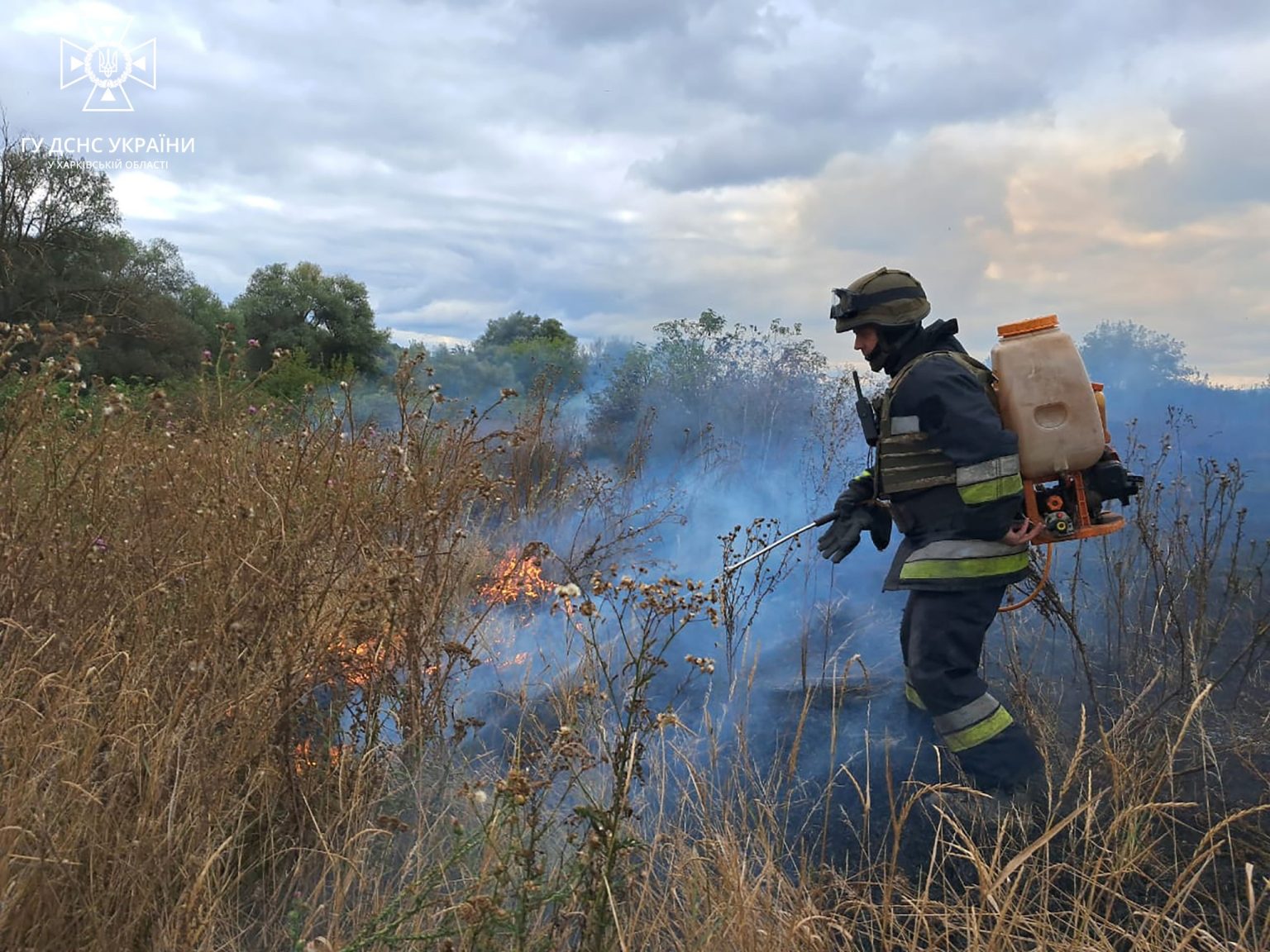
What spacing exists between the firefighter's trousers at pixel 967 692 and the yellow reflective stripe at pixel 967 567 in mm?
69

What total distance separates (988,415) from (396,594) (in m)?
2.05

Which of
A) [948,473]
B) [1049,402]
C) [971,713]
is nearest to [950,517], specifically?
[948,473]

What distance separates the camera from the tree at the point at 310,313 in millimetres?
24078

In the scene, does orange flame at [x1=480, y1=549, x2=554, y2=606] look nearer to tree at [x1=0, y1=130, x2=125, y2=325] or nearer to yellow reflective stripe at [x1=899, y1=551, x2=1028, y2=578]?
yellow reflective stripe at [x1=899, y1=551, x2=1028, y2=578]

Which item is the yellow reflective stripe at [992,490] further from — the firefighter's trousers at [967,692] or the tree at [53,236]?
the tree at [53,236]

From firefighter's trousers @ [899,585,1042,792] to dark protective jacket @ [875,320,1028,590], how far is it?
90 mm

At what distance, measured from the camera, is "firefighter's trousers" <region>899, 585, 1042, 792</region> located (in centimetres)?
297

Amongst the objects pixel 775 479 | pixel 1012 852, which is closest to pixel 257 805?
pixel 1012 852

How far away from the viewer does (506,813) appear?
1979mm

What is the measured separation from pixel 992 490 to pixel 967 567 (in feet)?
0.98

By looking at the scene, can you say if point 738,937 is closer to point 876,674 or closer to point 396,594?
point 396,594

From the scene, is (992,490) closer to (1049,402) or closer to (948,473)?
(948,473)

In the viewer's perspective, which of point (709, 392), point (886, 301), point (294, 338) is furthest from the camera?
point (294, 338)

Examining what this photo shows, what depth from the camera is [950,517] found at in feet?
10.2
